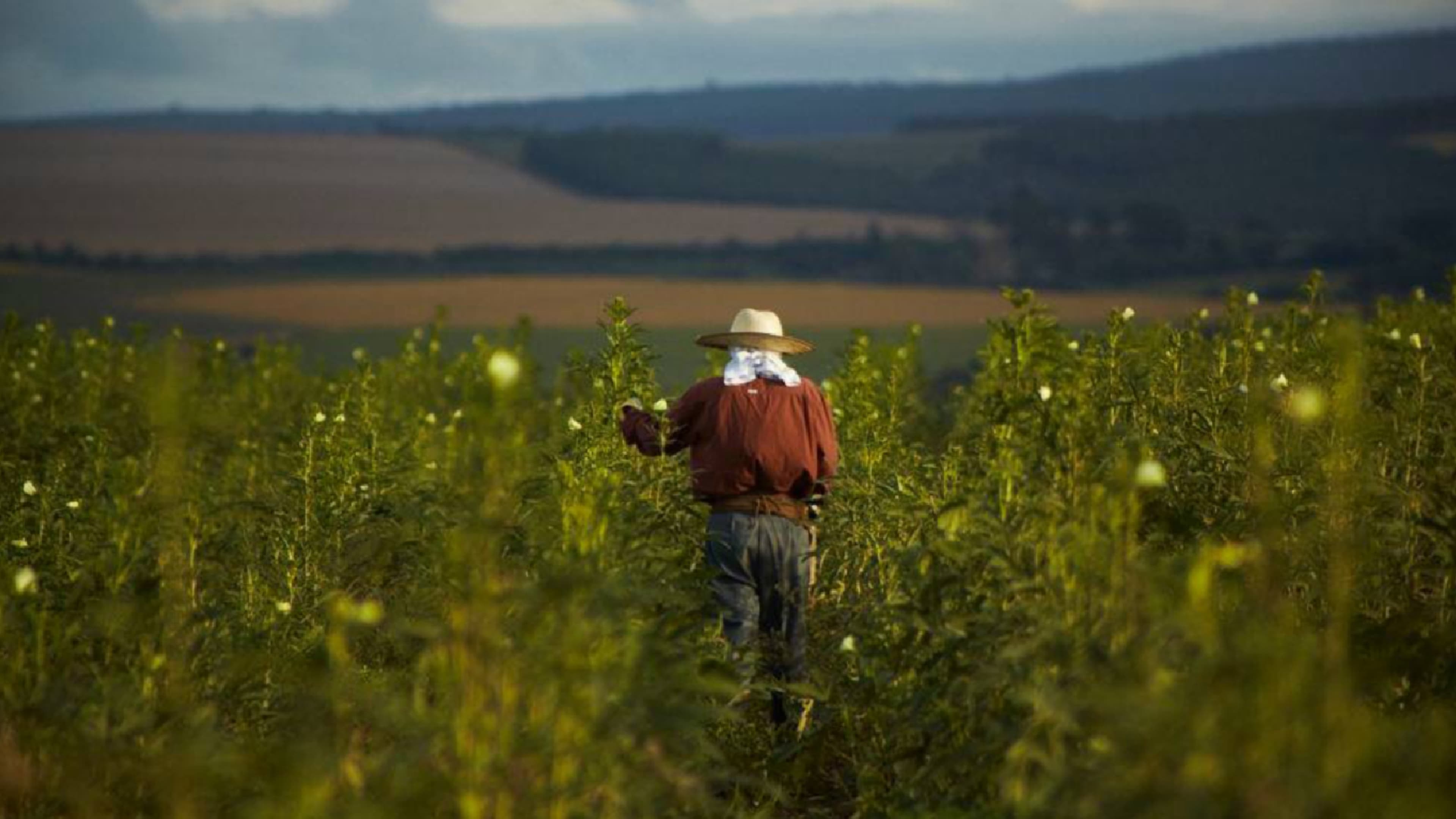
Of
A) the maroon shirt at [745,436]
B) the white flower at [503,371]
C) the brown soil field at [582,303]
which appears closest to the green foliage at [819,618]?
the white flower at [503,371]

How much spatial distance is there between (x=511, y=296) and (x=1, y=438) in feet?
176

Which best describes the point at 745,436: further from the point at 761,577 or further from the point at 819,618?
the point at 819,618

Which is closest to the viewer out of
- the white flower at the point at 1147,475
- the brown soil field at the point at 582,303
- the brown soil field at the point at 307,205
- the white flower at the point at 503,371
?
the white flower at the point at 503,371

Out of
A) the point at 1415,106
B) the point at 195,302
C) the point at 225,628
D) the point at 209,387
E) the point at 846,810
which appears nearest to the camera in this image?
the point at 225,628

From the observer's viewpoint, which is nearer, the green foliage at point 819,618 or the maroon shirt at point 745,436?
the green foliage at point 819,618

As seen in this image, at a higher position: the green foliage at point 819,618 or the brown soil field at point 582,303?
the green foliage at point 819,618

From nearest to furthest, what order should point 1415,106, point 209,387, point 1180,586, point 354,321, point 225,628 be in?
point 1180,586 < point 225,628 < point 209,387 < point 354,321 < point 1415,106

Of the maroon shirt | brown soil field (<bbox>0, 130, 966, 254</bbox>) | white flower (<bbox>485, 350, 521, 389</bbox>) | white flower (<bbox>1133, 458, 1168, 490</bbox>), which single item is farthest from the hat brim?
brown soil field (<bbox>0, 130, 966, 254</bbox>)

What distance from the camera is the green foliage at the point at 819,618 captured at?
5.40 m

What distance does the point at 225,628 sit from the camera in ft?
25.0

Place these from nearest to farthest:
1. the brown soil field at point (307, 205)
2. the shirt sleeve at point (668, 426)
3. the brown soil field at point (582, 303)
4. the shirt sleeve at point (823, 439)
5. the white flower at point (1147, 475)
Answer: the white flower at point (1147, 475), the shirt sleeve at point (668, 426), the shirt sleeve at point (823, 439), the brown soil field at point (582, 303), the brown soil field at point (307, 205)

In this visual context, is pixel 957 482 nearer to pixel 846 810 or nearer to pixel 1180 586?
Answer: pixel 846 810

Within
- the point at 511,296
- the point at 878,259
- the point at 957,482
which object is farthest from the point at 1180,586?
the point at 878,259

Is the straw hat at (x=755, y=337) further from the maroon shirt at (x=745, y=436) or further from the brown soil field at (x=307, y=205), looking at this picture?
the brown soil field at (x=307, y=205)
